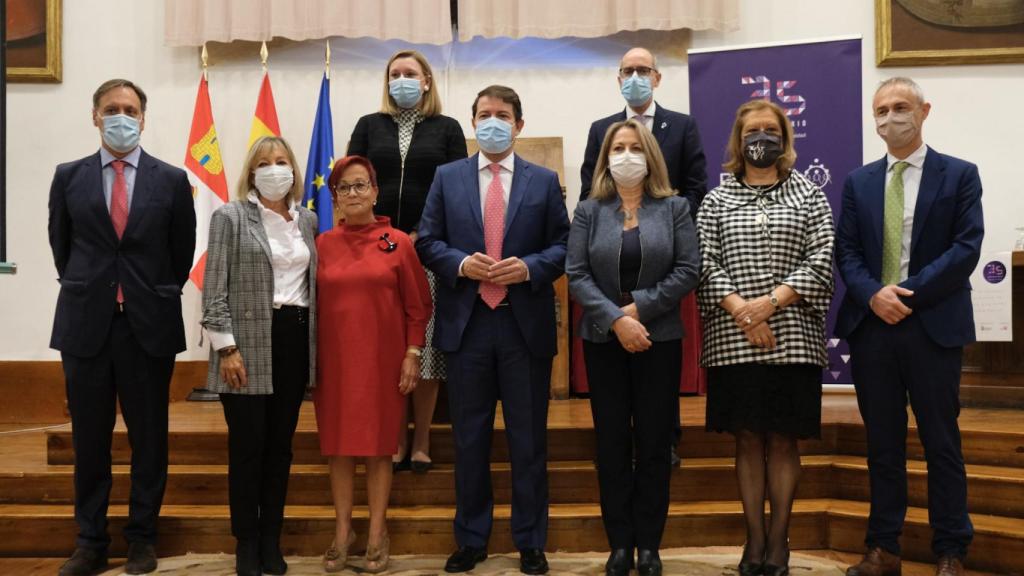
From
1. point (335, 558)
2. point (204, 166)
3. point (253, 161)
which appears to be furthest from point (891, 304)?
point (204, 166)

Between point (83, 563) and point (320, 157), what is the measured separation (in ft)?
9.37

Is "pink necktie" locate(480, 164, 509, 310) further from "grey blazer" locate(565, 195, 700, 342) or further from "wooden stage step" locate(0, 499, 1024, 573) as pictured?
"wooden stage step" locate(0, 499, 1024, 573)

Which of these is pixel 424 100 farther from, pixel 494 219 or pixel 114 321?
pixel 114 321

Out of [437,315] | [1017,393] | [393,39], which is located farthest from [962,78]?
[437,315]

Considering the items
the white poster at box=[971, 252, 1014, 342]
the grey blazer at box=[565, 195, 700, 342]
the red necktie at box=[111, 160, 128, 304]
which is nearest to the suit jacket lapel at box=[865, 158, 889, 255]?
the grey blazer at box=[565, 195, 700, 342]

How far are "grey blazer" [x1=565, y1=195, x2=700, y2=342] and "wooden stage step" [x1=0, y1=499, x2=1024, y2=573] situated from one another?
2.73 ft

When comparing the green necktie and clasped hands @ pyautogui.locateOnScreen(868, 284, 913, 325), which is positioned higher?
the green necktie

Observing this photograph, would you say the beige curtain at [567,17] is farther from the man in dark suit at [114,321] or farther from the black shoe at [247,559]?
the black shoe at [247,559]

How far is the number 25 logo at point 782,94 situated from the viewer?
500 centimetres

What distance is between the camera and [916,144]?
309 centimetres

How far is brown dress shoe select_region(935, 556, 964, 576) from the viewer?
2904mm

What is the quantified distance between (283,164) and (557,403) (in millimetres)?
2170

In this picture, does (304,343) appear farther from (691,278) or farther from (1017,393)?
(1017,393)

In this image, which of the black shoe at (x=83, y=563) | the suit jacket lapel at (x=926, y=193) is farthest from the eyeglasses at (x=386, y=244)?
the suit jacket lapel at (x=926, y=193)
